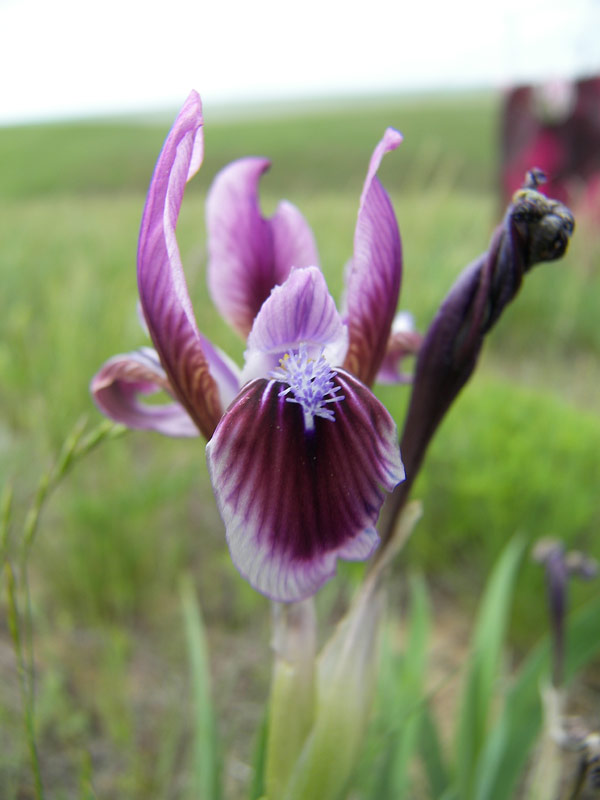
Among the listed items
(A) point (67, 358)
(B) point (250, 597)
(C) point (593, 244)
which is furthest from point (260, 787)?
(C) point (593, 244)

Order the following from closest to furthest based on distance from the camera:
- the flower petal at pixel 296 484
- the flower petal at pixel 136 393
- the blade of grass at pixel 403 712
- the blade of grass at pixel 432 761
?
1. the flower petal at pixel 296 484
2. the flower petal at pixel 136 393
3. the blade of grass at pixel 403 712
4. the blade of grass at pixel 432 761

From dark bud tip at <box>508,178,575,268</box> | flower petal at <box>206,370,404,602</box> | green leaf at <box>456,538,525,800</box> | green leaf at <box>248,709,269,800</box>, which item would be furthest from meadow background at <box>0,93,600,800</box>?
dark bud tip at <box>508,178,575,268</box>

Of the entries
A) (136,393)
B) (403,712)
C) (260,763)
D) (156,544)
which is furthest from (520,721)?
(156,544)

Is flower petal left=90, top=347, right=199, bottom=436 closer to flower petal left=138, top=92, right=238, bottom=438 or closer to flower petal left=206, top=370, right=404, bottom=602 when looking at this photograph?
flower petal left=138, top=92, right=238, bottom=438

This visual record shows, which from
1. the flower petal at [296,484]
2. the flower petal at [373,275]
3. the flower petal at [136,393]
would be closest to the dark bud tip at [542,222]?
the flower petal at [373,275]

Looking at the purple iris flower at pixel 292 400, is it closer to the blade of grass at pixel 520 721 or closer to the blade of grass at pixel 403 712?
the blade of grass at pixel 403 712
